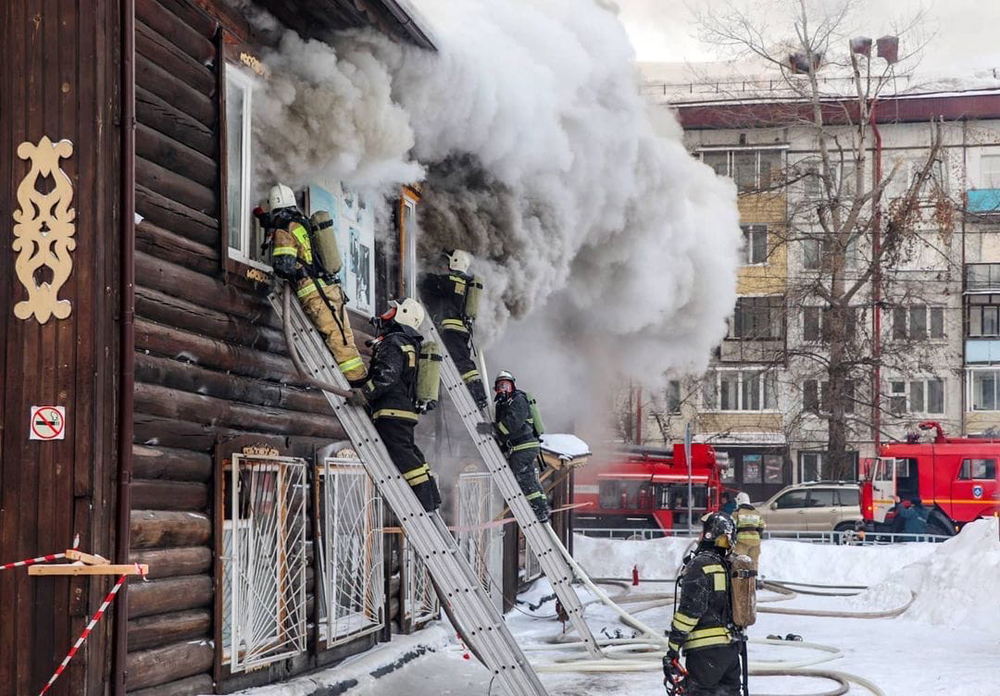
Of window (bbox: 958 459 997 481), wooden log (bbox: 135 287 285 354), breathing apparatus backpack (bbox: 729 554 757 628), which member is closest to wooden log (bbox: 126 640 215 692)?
wooden log (bbox: 135 287 285 354)

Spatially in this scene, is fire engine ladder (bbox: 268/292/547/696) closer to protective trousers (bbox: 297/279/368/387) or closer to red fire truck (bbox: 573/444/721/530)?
protective trousers (bbox: 297/279/368/387)

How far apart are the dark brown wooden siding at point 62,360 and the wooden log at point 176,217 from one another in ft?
3.45

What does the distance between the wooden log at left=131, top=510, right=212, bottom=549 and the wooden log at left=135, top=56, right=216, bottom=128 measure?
7.84ft

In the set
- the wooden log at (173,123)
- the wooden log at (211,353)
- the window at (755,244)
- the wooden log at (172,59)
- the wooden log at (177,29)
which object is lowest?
the wooden log at (211,353)

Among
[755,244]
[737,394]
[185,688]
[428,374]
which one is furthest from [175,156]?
[737,394]

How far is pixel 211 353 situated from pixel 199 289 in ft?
1.37

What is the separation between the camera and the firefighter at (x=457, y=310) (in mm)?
11781

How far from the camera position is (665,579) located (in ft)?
69.1

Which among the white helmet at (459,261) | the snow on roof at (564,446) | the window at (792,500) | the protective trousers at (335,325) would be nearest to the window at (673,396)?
the window at (792,500)

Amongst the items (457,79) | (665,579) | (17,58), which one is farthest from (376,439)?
(665,579)

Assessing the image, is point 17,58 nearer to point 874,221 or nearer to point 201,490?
point 201,490

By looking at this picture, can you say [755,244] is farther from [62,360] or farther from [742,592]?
[62,360]

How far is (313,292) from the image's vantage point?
852 centimetres

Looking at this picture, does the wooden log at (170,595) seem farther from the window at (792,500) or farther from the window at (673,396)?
the window at (673,396)
